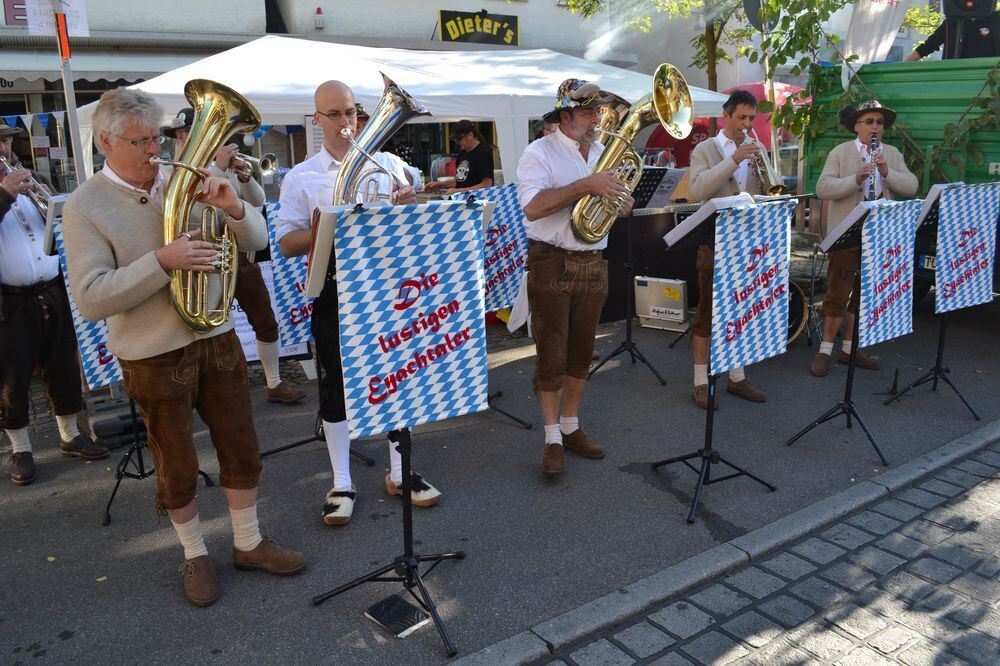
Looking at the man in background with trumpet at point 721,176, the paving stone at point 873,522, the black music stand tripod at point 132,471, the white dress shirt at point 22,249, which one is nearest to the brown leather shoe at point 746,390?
the man in background with trumpet at point 721,176

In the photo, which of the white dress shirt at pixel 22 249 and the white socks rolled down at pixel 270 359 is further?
the white socks rolled down at pixel 270 359

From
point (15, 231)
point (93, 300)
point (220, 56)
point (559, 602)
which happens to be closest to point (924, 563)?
point (559, 602)

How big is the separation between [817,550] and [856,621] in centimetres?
56

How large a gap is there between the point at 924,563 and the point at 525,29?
16164 mm

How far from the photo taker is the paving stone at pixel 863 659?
2.82 meters

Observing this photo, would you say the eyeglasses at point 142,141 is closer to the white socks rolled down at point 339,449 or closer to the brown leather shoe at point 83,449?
the white socks rolled down at point 339,449

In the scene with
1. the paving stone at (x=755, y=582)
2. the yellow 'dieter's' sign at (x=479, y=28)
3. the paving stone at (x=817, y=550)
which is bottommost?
the paving stone at (x=817, y=550)

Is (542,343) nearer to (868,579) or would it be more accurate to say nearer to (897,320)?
(868,579)

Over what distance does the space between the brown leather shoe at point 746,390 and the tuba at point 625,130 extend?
6.56 feet

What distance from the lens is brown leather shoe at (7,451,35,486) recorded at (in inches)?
172

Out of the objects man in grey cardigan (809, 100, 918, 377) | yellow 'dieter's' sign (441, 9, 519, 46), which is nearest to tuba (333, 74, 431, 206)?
man in grey cardigan (809, 100, 918, 377)

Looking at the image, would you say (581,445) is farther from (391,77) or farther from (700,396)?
(391,77)

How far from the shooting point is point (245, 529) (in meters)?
3.36

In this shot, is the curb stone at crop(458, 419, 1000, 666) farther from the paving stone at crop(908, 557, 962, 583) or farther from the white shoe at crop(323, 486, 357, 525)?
the white shoe at crop(323, 486, 357, 525)
